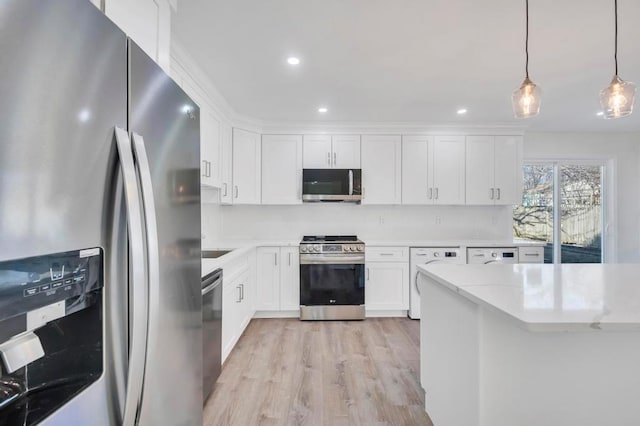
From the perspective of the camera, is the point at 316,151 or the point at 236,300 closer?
the point at 236,300

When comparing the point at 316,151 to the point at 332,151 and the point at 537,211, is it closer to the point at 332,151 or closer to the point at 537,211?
the point at 332,151

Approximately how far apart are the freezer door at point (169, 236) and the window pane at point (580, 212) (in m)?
5.15

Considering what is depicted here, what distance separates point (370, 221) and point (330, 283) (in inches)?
44.3

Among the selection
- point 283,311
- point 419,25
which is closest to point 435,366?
point 419,25

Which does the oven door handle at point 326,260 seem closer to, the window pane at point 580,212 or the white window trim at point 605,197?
the white window trim at point 605,197

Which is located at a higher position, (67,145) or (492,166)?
(492,166)

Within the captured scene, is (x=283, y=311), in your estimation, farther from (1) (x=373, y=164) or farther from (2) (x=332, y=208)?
(1) (x=373, y=164)

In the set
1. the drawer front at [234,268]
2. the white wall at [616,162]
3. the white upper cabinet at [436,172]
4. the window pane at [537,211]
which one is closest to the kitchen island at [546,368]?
the drawer front at [234,268]

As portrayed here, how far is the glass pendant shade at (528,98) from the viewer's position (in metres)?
1.71

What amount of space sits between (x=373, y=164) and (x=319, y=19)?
7.65 ft

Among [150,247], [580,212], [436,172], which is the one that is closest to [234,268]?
[150,247]

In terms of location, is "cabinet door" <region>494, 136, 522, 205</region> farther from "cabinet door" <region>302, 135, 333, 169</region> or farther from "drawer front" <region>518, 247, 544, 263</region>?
"cabinet door" <region>302, 135, 333, 169</region>

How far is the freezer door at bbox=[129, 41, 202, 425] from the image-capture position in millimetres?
782

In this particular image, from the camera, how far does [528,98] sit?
67.7 inches
